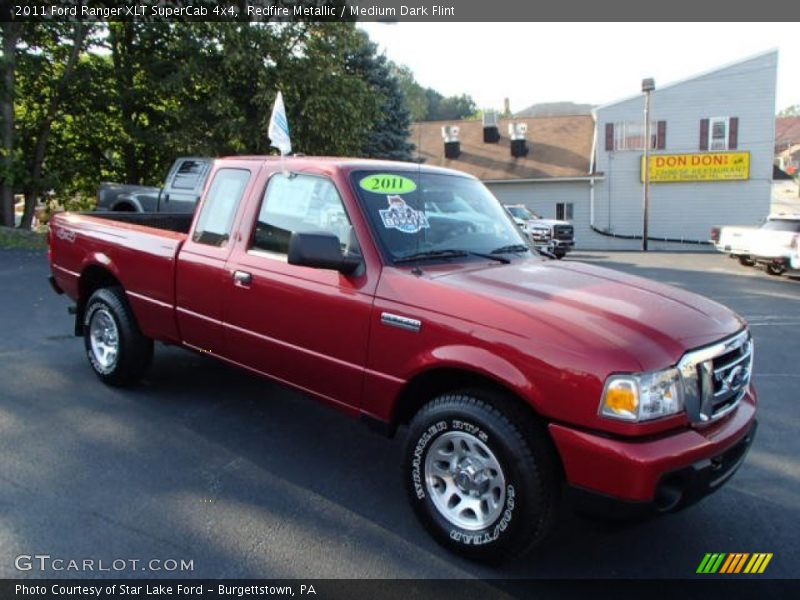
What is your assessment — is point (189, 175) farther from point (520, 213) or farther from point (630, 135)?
point (630, 135)

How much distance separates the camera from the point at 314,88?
1872cm

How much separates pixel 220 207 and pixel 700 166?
31638mm

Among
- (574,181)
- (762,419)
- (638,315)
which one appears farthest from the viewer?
(574,181)

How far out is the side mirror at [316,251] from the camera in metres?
3.23

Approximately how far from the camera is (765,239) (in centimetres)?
1516

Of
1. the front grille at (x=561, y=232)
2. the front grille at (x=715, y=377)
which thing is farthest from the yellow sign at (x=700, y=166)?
the front grille at (x=715, y=377)

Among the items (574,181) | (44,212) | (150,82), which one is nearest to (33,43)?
(150,82)


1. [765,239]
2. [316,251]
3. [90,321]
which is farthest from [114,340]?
[765,239]

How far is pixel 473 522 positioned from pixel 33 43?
20.1 metres

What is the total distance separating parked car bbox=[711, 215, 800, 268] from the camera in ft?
48.1

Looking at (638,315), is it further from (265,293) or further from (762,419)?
(762,419)

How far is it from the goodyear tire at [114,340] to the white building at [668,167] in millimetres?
27214

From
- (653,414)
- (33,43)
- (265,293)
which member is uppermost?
(33,43)

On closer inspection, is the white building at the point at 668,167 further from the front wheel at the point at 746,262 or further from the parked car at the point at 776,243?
the parked car at the point at 776,243
